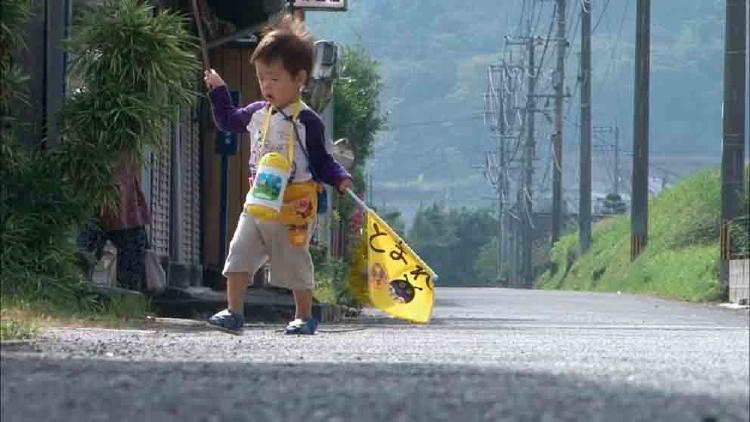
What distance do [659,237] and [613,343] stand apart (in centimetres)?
3469

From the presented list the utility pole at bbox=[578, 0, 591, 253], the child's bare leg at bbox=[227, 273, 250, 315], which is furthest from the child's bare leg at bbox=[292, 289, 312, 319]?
the utility pole at bbox=[578, 0, 591, 253]

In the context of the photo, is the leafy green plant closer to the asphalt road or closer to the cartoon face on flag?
the cartoon face on flag

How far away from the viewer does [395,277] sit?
36.2ft

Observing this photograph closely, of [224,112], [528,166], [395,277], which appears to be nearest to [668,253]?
[395,277]

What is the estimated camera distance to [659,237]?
43344 mm

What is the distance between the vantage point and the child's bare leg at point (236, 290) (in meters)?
9.11

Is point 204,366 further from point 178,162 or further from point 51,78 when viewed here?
point 178,162

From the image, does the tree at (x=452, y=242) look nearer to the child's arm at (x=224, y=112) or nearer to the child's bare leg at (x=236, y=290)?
the child's arm at (x=224, y=112)

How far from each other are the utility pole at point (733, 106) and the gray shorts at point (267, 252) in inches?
735

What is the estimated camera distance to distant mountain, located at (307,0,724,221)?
147625 mm

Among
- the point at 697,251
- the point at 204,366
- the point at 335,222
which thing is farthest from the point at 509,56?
the point at 204,366

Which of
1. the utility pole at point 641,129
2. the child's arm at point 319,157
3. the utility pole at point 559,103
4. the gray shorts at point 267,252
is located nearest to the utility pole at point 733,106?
the utility pole at point 641,129

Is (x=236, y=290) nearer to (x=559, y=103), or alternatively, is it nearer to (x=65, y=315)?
(x=65, y=315)

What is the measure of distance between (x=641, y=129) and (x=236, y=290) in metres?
33.8
